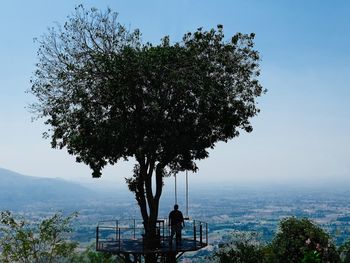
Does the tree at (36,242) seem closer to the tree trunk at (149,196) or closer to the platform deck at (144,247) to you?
the platform deck at (144,247)

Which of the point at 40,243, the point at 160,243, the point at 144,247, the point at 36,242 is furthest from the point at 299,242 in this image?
the point at 40,243

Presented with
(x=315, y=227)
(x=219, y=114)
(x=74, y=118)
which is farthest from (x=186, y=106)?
(x=315, y=227)

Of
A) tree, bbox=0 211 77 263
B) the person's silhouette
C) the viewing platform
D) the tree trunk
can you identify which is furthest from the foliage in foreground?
the person's silhouette

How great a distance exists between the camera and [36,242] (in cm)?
3359

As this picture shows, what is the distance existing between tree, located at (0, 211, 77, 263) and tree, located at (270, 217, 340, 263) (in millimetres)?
18030

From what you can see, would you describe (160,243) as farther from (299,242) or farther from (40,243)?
(40,243)

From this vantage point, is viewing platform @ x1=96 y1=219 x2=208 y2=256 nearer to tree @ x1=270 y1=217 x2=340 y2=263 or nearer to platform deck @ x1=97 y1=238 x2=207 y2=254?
platform deck @ x1=97 y1=238 x2=207 y2=254

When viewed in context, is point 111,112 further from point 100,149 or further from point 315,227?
point 315,227

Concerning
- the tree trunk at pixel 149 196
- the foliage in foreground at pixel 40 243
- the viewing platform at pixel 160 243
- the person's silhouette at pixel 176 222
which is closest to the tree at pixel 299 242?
the viewing platform at pixel 160 243

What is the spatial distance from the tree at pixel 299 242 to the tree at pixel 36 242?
59.2ft

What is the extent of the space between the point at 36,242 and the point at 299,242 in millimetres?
20055

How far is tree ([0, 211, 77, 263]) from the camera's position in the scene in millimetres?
33156

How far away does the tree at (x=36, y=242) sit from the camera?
3316cm

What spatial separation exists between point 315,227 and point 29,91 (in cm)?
1818
